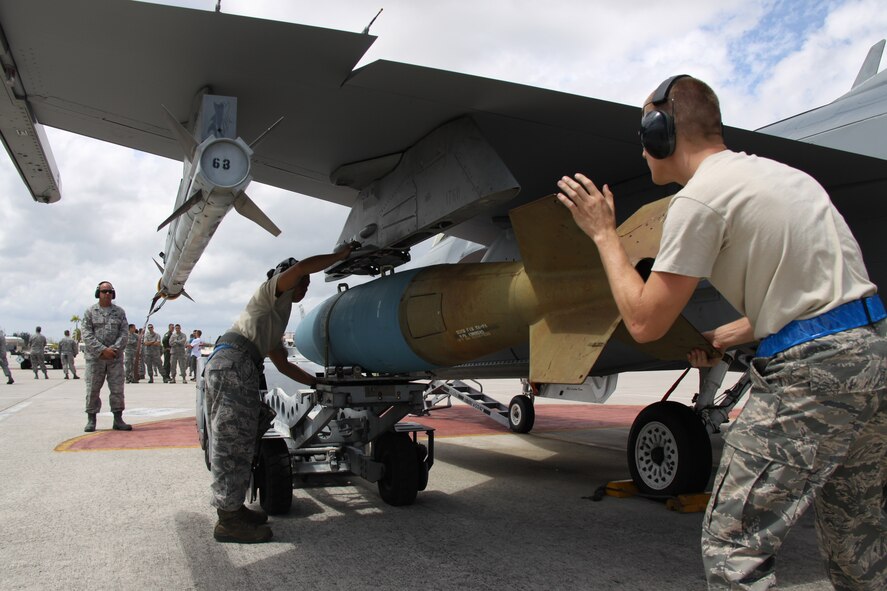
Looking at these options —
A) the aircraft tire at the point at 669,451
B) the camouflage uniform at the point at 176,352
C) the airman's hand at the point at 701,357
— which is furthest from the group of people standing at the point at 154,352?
the airman's hand at the point at 701,357

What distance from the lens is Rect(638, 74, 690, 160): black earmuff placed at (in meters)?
1.99

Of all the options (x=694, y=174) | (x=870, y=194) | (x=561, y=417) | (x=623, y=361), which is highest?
(x=870, y=194)

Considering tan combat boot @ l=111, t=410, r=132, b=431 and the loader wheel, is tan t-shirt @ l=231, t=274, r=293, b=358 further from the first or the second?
tan combat boot @ l=111, t=410, r=132, b=431

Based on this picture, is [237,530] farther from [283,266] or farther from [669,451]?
[669,451]

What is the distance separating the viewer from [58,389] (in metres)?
18.5

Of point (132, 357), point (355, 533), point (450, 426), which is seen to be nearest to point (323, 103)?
point (355, 533)

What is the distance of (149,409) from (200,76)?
425 inches

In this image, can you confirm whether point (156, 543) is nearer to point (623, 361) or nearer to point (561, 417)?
point (623, 361)

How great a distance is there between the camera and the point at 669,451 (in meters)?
5.47

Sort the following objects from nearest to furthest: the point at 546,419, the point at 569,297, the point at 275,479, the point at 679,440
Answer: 1. the point at 569,297
2. the point at 275,479
3. the point at 679,440
4. the point at 546,419

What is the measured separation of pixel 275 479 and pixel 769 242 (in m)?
4.15

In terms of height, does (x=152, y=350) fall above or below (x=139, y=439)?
above

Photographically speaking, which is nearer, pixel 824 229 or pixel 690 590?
pixel 824 229

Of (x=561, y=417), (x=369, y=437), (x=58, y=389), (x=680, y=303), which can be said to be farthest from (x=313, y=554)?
(x=58, y=389)
